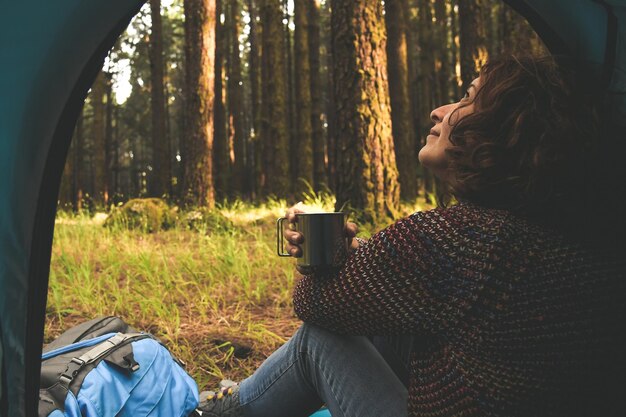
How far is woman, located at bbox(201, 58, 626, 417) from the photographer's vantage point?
3.78ft

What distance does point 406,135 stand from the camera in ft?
30.2

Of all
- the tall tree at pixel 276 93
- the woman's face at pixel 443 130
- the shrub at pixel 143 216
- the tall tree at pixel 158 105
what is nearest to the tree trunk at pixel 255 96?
the tall tree at pixel 158 105

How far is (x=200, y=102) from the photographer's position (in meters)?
7.16

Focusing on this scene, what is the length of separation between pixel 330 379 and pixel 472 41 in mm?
6722

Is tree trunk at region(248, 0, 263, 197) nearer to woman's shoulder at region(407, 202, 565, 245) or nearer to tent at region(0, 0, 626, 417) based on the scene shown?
tent at region(0, 0, 626, 417)

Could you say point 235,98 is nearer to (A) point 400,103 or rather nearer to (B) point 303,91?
(B) point 303,91

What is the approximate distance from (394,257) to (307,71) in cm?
981

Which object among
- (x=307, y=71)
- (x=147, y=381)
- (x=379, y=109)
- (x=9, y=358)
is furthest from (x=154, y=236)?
(x=307, y=71)

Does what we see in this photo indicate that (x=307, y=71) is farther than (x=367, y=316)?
Yes

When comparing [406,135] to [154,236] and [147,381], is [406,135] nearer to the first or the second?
[154,236]

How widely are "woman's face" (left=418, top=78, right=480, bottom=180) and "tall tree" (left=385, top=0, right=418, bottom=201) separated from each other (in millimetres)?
7308

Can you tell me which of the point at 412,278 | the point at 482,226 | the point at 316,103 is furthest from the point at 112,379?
the point at 316,103

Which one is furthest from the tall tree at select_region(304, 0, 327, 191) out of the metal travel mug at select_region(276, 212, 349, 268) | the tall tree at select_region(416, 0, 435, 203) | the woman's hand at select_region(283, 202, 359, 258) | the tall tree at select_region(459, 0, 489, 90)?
the metal travel mug at select_region(276, 212, 349, 268)

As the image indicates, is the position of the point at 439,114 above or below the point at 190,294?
above
